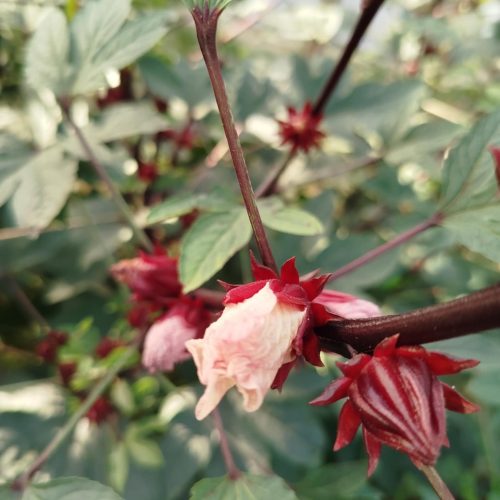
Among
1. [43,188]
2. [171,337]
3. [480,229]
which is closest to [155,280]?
[171,337]

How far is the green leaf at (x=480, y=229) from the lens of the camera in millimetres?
449

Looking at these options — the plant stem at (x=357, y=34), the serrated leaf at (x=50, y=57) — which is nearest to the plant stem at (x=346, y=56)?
the plant stem at (x=357, y=34)

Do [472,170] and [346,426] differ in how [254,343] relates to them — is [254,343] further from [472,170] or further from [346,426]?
[472,170]

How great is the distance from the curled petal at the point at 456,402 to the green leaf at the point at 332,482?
0.33 m

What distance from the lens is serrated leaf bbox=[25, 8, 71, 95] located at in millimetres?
648

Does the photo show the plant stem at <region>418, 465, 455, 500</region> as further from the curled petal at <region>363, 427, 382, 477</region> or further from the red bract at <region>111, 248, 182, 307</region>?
the red bract at <region>111, 248, 182, 307</region>

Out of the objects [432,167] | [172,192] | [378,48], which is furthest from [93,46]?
[378,48]

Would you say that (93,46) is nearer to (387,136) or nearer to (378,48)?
(387,136)

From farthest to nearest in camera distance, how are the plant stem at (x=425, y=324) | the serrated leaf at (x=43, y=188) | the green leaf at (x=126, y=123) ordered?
the green leaf at (x=126, y=123), the serrated leaf at (x=43, y=188), the plant stem at (x=425, y=324)

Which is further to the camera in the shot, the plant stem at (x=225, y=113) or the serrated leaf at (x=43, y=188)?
the serrated leaf at (x=43, y=188)

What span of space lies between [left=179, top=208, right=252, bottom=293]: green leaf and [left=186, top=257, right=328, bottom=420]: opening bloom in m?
0.10

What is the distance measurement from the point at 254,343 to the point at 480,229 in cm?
22

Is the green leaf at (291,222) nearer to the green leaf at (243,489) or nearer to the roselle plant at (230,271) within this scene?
the roselle plant at (230,271)

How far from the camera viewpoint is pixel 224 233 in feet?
1.70
